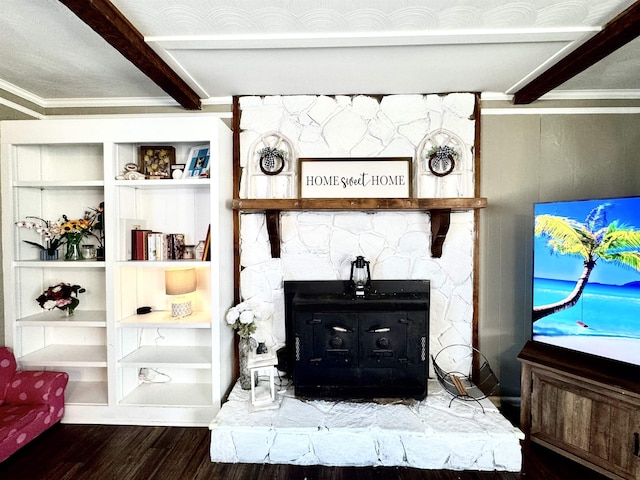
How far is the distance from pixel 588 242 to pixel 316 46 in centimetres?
192

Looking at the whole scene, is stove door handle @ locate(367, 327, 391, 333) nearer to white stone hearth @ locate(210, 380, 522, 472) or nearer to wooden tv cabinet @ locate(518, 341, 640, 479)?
white stone hearth @ locate(210, 380, 522, 472)

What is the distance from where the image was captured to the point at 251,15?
5.16ft

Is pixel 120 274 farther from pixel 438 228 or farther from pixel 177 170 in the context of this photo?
pixel 438 228

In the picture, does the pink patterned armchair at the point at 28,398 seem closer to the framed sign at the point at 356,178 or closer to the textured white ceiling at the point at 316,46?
the textured white ceiling at the point at 316,46

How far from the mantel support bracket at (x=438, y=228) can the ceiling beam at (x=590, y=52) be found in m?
1.00

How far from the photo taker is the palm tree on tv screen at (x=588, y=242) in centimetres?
185

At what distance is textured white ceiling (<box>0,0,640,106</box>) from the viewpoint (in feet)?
5.04

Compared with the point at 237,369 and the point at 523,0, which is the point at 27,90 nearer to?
the point at 237,369

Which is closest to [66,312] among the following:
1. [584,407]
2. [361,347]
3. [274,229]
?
[274,229]

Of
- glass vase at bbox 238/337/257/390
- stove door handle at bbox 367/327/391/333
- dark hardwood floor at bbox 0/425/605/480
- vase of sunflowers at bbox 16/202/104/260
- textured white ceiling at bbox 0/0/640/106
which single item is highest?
textured white ceiling at bbox 0/0/640/106

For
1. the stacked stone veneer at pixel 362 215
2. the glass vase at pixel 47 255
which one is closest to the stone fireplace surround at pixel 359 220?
the stacked stone veneer at pixel 362 215

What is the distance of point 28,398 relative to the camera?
219 cm

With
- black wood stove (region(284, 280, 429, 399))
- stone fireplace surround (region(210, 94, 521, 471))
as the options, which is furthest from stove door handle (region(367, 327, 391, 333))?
stone fireplace surround (region(210, 94, 521, 471))

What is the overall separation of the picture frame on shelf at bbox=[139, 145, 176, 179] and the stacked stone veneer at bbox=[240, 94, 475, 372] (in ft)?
1.80
